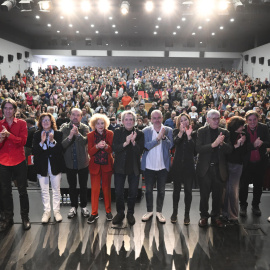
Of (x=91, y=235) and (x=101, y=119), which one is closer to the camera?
(x=91, y=235)

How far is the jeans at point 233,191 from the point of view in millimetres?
3357

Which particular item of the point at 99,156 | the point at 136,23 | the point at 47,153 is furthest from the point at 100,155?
the point at 136,23

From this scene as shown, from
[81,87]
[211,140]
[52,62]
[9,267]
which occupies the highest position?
[52,62]

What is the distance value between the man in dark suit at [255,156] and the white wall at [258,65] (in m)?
15.4

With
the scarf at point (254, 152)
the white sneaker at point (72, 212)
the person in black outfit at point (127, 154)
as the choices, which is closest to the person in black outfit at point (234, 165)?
the scarf at point (254, 152)

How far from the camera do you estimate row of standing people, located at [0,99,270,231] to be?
10.6ft

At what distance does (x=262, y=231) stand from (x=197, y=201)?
1055 mm

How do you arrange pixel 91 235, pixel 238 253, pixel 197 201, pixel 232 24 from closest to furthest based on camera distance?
pixel 238 253 < pixel 91 235 < pixel 197 201 < pixel 232 24

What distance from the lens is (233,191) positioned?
337cm

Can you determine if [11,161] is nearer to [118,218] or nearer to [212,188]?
[118,218]

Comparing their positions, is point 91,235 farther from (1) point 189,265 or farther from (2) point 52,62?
(2) point 52,62

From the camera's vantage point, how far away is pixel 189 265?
260cm

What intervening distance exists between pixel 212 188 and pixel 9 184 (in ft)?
8.28

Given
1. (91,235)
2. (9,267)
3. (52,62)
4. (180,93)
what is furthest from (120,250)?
(52,62)
